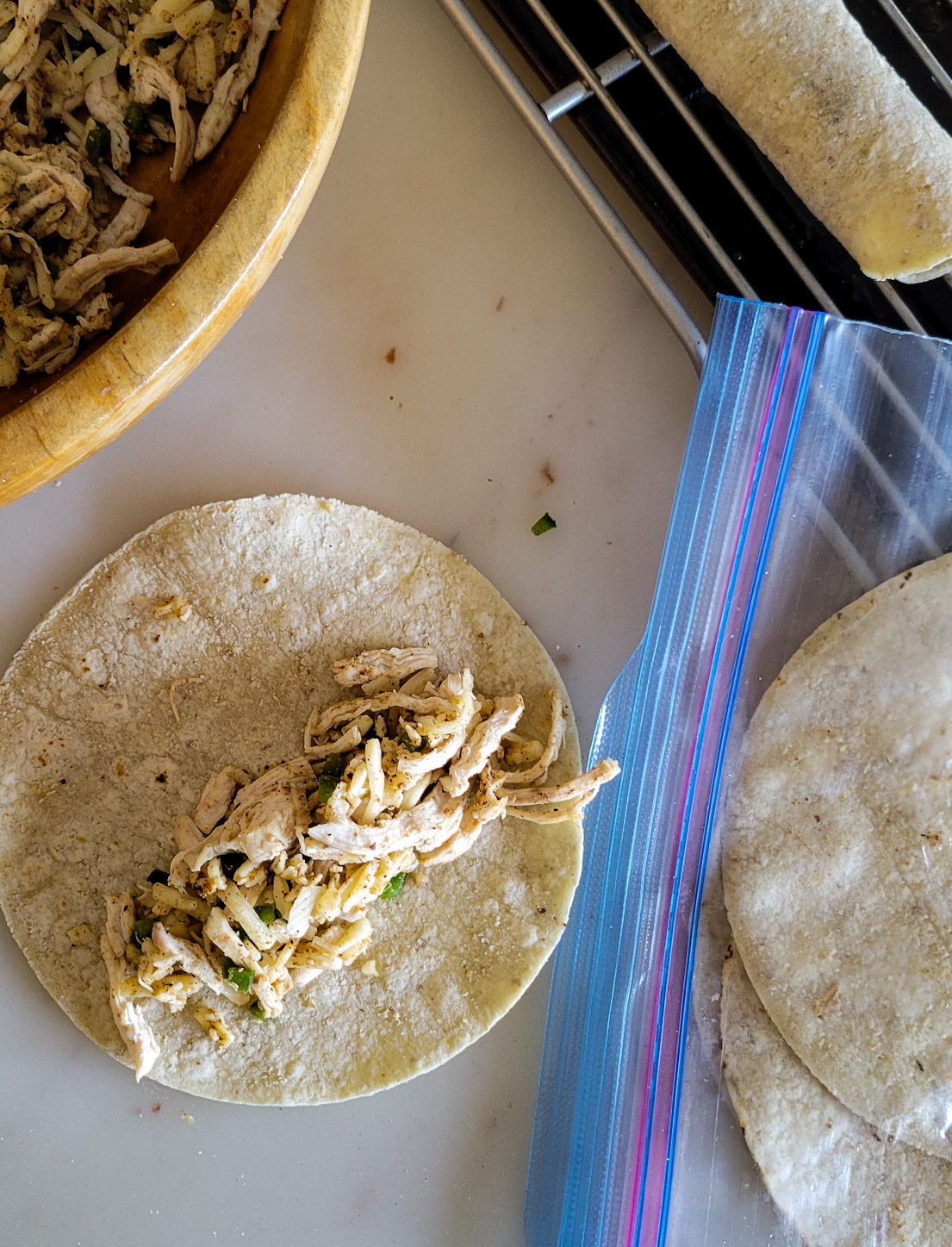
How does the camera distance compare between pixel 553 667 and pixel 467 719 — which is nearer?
pixel 467 719

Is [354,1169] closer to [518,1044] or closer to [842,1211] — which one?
[518,1044]

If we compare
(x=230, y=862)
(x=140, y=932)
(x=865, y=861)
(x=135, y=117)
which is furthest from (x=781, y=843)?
(x=135, y=117)

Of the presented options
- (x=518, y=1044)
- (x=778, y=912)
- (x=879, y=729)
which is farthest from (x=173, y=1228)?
(x=879, y=729)

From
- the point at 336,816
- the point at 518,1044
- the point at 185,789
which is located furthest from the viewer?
the point at 518,1044

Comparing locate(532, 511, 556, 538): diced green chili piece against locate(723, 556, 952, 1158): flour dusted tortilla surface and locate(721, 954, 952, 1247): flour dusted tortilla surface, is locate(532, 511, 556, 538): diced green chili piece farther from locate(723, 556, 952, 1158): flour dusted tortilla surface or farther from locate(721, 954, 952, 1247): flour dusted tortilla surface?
locate(721, 954, 952, 1247): flour dusted tortilla surface

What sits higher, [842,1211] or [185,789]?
[185,789]

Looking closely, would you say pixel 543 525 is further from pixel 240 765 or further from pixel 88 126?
pixel 88 126

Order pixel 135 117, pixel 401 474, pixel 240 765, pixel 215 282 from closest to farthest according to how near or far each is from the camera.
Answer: pixel 215 282 < pixel 135 117 < pixel 240 765 < pixel 401 474
